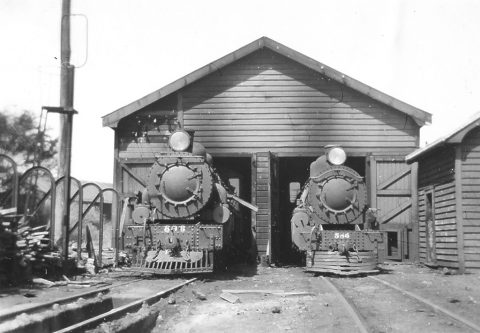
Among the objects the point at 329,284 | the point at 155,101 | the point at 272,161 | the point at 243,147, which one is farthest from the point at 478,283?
the point at 155,101

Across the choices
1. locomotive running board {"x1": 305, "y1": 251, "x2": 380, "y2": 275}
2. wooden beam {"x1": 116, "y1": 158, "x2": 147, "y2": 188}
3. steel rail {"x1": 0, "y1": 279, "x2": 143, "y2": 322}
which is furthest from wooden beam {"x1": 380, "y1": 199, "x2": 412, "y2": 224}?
steel rail {"x1": 0, "y1": 279, "x2": 143, "y2": 322}

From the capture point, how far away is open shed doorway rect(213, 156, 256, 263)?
15078 mm

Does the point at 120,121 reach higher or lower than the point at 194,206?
higher

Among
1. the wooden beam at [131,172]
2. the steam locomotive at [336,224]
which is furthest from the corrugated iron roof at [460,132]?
the wooden beam at [131,172]

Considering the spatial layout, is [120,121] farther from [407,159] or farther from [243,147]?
[407,159]

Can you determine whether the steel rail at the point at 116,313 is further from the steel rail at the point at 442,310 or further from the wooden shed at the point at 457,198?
the wooden shed at the point at 457,198

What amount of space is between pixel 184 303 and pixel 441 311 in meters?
3.53

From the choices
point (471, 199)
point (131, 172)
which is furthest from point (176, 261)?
point (471, 199)

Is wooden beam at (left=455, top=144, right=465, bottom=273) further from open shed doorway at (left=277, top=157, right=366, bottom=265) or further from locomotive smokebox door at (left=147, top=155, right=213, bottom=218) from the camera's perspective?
locomotive smokebox door at (left=147, top=155, right=213, bottom=218)

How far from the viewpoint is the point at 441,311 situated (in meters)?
6.84

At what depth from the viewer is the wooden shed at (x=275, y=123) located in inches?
637

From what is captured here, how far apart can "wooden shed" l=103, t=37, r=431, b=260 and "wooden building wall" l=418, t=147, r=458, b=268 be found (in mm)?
1091

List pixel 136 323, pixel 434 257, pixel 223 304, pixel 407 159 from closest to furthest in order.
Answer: pixel 136 323
pixel 223 304
pixel 434 257
pixel 407 159

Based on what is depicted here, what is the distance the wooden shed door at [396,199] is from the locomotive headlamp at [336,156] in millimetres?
3539
